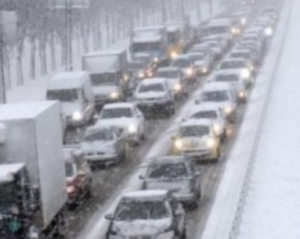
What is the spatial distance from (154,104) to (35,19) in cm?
2759

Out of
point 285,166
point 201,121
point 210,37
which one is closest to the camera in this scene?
point 285,166

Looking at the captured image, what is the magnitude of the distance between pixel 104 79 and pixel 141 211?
1100 inches

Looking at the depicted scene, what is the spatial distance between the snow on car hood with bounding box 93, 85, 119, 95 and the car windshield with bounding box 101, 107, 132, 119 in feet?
30.1

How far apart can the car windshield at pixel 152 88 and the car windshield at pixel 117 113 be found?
688 centimetres

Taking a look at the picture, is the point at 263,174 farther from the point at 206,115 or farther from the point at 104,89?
the point at 104,89

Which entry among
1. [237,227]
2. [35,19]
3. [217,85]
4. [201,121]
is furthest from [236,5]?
[237,227]

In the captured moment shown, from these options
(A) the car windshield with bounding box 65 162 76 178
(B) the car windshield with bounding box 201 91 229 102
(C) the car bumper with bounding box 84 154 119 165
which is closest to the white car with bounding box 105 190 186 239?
(A) the car windshield with bounding box 65 162 76 178

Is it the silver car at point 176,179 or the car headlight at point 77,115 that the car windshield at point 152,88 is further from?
the silver car at point 176,179

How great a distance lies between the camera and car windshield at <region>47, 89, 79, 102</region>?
142ft

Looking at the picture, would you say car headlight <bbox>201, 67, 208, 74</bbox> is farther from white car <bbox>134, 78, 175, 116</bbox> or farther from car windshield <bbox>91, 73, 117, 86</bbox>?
white car <bbox>134, 78, 175, 116</bbox>

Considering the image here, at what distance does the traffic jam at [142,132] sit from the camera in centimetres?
2280

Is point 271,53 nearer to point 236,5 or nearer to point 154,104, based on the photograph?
point 154,104

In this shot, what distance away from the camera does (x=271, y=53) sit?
76.0 m

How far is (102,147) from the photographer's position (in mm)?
35438
